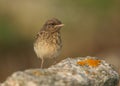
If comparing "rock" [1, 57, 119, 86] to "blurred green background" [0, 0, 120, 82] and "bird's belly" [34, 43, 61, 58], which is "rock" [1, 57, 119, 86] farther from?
"blurred green background" [0, 0, 120, 82]

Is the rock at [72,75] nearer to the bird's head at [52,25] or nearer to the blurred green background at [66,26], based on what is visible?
the bird's head at [52,25]

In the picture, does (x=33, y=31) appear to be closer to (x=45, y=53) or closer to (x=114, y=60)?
(x=114, y=60)

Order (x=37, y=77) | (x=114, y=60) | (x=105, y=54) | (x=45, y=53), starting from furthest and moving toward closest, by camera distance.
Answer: (x=105, y=54)
(x=114, y=60)
(x=45, y=53)
(x=37, y=77)

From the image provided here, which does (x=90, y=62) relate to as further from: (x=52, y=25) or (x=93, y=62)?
(x=52, y=25)

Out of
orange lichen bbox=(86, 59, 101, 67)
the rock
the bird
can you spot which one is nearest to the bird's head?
the bird

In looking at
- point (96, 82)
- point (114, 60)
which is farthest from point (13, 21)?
point (96, 82)

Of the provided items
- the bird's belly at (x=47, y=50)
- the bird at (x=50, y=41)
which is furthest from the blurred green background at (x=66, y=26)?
the bird's belly at (x=47, y=50)
